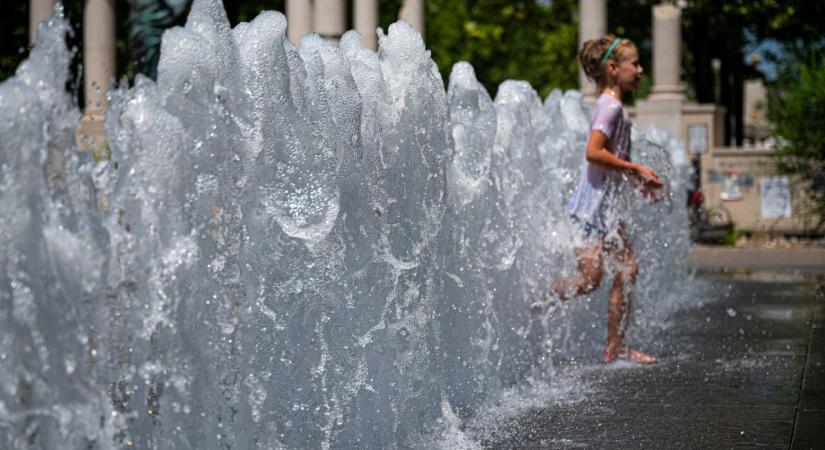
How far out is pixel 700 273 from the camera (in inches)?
638

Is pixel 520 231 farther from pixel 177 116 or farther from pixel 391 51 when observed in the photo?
pixel 177 116

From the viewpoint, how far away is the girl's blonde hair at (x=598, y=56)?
775cm

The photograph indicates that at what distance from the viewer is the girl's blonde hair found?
25.4 feet

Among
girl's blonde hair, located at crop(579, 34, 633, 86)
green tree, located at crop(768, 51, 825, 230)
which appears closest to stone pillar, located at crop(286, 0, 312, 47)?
green tree, located at crop(768, 51, 825, 230)

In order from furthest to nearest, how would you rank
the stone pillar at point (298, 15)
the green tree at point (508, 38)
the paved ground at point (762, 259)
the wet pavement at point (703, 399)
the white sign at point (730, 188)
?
the green tree at point (508, 38) → the stone pillar at point (298, 15) → the white sign at point (730, 188) → the paved ground at point (762, 259) → the wet pavement at point (703, 399)

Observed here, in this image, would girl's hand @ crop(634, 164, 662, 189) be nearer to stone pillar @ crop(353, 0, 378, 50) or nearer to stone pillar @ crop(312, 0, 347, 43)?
stone pillar @ crop(312, 0, 347, 43)

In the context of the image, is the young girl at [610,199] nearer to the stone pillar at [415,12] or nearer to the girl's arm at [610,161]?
the girl's arm at [610,161]

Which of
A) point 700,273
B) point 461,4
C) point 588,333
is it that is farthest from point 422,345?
point 461,4

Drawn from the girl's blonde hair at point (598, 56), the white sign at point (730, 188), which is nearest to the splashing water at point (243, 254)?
the girl's blonde hair at point (598, 56)

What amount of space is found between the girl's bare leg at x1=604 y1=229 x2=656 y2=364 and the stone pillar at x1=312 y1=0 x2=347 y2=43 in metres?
22.5

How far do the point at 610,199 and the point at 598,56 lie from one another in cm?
81

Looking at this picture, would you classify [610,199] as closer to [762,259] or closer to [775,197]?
[762,259]

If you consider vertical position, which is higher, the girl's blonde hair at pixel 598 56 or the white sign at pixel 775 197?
the girl's blonde hair at pixel 598 56

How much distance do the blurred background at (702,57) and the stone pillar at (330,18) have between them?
26mm
